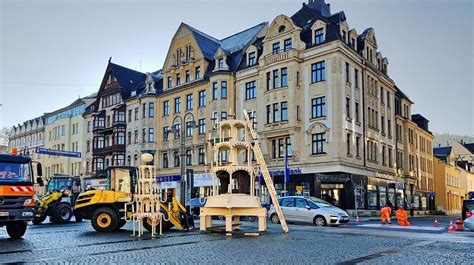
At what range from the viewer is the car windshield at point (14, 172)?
16.0m

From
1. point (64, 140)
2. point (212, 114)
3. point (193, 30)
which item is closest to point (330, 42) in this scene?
point (212, 114)

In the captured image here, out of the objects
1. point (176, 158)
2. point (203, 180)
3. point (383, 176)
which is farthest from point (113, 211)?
point (176, 158)

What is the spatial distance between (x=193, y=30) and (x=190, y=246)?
138ft

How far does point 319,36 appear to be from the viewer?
40.6 m

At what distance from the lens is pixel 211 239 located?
643 inches

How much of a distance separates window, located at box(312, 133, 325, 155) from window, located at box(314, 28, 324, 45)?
26.0ft

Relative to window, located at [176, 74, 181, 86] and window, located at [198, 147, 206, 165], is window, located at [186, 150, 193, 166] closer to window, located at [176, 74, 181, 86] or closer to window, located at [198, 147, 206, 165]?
window, located at [198, 147, 206, 165]

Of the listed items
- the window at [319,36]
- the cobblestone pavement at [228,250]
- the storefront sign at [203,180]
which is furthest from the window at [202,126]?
the cobblestone pavement at [228,250]

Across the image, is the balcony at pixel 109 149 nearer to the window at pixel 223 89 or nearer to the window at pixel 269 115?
the window at pixel 223 89

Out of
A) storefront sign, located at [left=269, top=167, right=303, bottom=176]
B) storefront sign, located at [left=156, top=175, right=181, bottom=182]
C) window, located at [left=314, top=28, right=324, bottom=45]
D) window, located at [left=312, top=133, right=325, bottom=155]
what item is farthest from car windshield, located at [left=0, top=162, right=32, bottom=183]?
storefront sign, located at [left=156, top=175, right=181, bottom=182]

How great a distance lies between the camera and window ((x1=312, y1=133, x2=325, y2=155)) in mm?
39344

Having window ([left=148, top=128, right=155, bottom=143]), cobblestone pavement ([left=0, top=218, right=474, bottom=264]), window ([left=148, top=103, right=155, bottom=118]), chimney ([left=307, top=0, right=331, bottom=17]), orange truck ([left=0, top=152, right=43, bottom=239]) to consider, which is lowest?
cobblestone pavement ([left=0, top=218, right=474, bottom=264])

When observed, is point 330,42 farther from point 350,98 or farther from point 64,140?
point 64,140

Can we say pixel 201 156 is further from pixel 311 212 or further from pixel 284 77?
pixel 311 212
